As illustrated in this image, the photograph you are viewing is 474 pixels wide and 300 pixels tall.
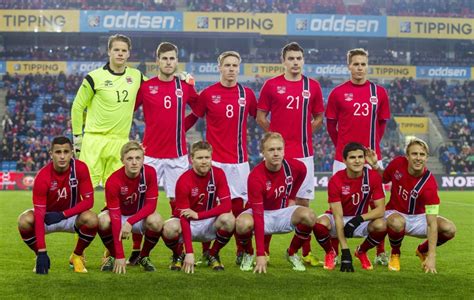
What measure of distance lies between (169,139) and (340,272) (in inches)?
83.0

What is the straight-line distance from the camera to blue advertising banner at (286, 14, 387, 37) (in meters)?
35.8

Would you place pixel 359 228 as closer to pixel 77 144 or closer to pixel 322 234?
pixel 322 234

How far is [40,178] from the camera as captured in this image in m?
6.44

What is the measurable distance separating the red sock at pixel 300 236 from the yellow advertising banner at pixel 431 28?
30136 mm

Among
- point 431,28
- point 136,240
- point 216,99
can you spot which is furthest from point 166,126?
point 431,28

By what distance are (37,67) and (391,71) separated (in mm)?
16320

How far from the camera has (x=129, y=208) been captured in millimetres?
6770

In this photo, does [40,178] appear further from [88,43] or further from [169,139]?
[88,43]

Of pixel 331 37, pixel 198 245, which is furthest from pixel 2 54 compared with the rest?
pixel 198 245

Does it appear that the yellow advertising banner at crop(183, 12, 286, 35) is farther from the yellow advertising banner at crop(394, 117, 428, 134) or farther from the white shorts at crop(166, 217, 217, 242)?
the white shorts at crop(166, 217, 217, 242)

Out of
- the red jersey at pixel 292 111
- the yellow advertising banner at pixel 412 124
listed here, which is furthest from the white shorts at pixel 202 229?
the yellow advertising banner at pixel 412 124

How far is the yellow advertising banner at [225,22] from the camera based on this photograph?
115ft

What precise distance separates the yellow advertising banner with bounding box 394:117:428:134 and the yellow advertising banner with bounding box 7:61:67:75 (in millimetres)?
14932

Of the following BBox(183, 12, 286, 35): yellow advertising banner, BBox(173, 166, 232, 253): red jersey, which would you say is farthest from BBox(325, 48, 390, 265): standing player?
BBox(183, 12, 286, 35): yellow advertising banner
